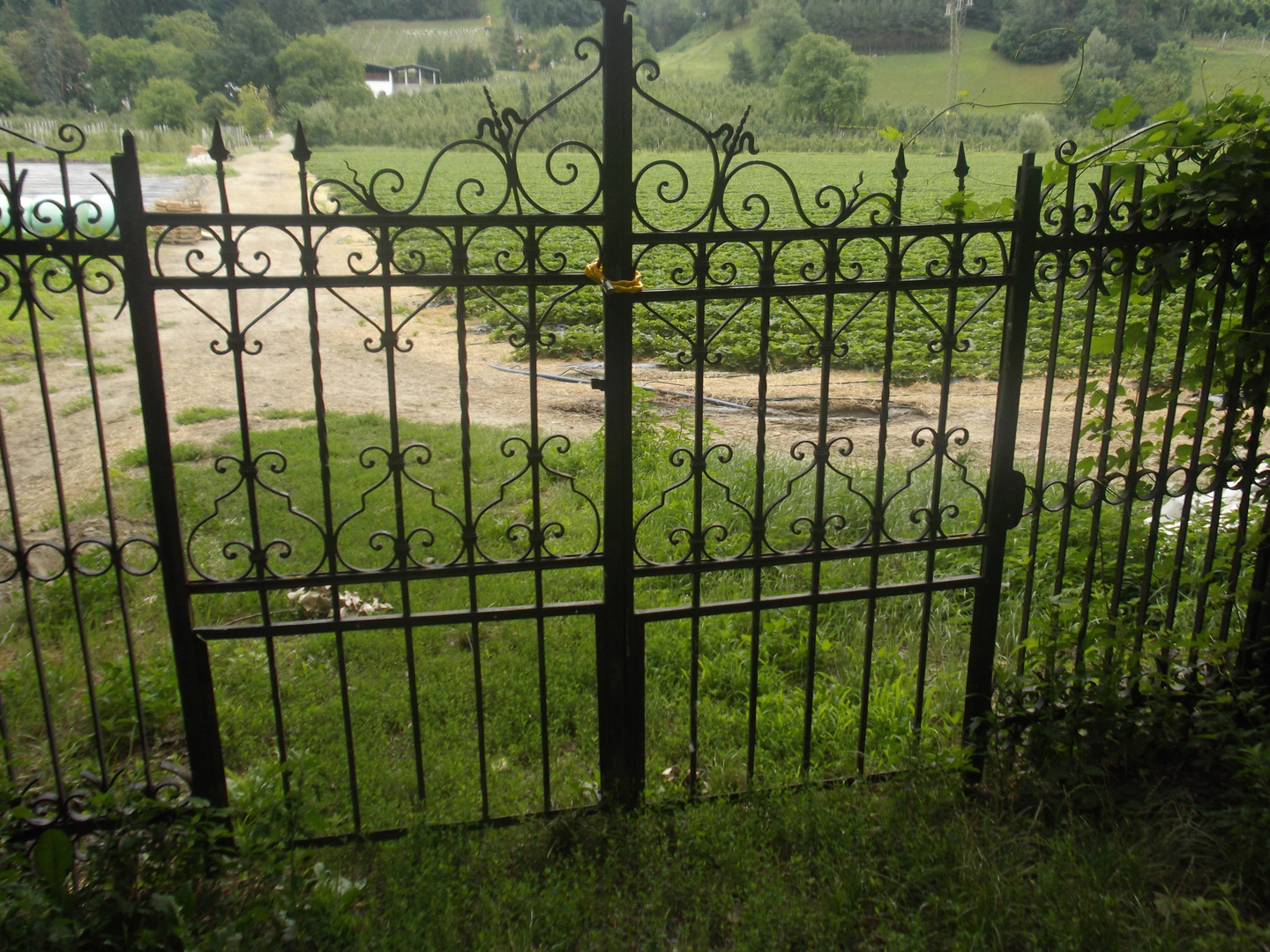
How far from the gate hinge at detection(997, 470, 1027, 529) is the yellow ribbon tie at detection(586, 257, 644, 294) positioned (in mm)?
1428

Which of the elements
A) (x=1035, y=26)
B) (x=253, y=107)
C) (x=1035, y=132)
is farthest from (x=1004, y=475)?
(x=1035, y=26)

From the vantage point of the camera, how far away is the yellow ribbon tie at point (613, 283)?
2551 millimetres

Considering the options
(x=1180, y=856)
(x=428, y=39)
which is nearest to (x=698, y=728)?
(x=1180, y=856)

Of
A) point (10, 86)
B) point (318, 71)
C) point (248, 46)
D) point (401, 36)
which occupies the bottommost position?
point (10, 86)

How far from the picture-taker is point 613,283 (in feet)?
8.40

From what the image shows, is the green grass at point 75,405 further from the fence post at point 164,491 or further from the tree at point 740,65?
the tree at point 740,65

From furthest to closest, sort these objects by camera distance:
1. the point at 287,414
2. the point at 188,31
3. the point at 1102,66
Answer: the point at 1102,66, the point at 188,31, the point at 287,414

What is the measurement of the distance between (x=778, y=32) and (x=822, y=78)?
2.58 m

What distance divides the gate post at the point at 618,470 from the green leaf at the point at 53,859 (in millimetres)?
1551

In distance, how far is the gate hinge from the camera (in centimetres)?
298

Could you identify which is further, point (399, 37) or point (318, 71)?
point (399, 37)

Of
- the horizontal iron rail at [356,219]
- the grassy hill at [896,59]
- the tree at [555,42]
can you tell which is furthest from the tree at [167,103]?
the horizontal iron rail at [356,219]

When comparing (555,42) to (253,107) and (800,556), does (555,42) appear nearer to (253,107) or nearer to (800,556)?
(253,107)

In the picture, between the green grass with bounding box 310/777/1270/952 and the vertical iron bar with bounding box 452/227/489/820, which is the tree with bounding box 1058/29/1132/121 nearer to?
the green grass with bounding box 310/777/1270/952
